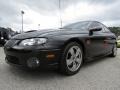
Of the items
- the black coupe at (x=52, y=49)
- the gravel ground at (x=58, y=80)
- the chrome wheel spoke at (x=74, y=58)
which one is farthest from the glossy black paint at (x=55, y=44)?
the gravel ground at (x=58, y=80)

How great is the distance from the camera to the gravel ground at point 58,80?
244cm

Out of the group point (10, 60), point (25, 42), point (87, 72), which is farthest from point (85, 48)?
point (10, 60)

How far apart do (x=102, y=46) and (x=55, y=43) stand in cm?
173

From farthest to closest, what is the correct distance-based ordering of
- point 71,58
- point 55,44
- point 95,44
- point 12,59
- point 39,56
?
point 95,44, point 71,58, point 12,59, point 55,44, point 39,56

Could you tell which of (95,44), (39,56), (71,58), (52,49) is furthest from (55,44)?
(95,44)

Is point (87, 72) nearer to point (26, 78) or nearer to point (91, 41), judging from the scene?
point (91, 41)

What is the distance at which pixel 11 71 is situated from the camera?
3.20m

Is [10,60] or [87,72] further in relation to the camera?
[87,72]

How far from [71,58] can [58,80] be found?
577 mm

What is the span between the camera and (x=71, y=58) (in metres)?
3.10

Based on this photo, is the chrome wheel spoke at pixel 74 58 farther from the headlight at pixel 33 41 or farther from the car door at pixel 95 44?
the headlight at pixel 33 41

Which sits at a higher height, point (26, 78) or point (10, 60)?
point (10, 60)

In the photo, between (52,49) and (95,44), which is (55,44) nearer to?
(52,49)

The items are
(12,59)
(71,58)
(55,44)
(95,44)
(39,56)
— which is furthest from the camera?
(95,44)
